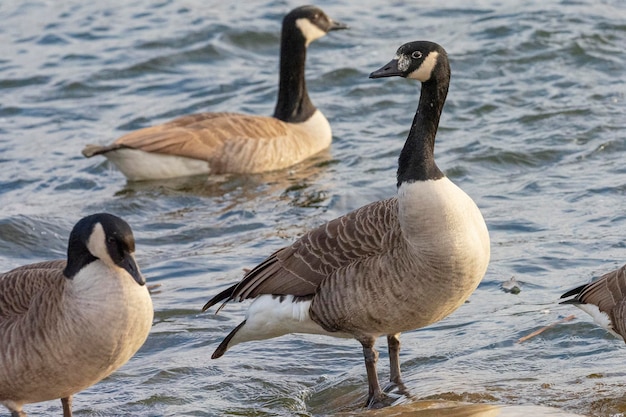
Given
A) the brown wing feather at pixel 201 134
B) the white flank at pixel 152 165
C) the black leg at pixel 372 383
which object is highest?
the black leg at pixel 372 383

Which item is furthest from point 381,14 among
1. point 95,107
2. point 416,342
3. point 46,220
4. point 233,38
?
point 416,342

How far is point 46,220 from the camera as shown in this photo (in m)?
11.1

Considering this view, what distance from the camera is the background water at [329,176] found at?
7.32 m

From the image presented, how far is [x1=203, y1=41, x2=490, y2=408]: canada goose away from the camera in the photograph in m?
6.55

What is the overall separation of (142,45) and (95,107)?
2479mm

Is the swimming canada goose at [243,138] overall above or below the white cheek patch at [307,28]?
below

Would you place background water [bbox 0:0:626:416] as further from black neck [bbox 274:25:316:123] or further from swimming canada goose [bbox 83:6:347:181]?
black neck [bbox 274:25:316:123]

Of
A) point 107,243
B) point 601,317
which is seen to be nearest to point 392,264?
point 601,317

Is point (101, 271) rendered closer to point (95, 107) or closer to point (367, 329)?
point (367, 329)

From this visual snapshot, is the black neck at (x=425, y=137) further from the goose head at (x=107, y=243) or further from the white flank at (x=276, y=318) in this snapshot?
the goose head at (x=107, y=243)

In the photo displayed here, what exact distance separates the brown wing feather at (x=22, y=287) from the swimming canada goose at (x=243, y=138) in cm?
525

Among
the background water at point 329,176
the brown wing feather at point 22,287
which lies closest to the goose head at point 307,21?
the background water at point 329,176

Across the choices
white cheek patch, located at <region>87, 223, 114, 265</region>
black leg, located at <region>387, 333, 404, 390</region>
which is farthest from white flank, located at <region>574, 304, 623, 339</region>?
white cheek patch, located at <region>87, 223, 114, 265</region>

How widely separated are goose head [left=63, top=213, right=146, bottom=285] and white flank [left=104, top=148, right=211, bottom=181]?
6045 mm
